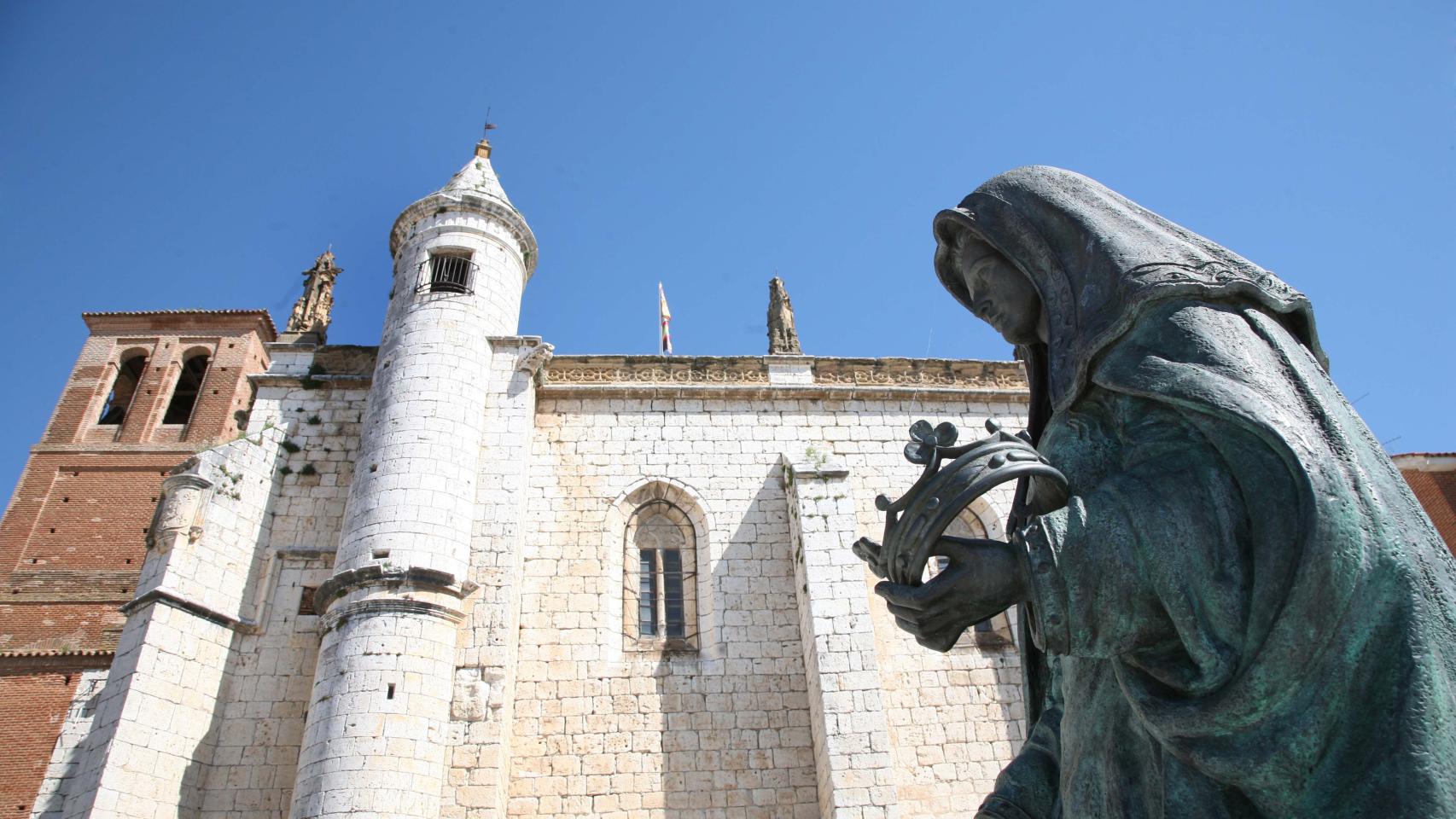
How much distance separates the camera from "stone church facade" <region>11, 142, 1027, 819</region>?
9844 mm

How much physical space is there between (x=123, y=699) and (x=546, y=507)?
5122mm

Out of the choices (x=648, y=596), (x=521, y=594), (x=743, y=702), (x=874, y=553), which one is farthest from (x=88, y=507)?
(x=874, y=553)

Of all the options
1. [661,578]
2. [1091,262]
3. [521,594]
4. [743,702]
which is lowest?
[1091,262]

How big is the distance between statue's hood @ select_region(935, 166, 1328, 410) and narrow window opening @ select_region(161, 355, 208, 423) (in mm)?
30613

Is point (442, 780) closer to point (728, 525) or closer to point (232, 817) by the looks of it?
point (232, 817)

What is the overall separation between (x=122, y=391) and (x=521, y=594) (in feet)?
77.2

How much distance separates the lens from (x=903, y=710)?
11.4 m

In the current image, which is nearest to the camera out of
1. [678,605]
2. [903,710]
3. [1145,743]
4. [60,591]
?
[1145,743]

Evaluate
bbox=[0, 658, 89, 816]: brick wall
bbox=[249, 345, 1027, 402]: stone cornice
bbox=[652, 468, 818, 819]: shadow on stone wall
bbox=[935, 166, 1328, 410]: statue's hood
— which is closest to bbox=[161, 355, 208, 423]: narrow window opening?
bbox=[0, 658, 89, 816]: brick wall

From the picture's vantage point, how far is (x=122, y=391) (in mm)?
28719

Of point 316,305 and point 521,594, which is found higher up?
point 316,305

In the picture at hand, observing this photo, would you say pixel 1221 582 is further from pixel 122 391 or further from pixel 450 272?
pixel 122 391

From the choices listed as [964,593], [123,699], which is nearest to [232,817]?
[123,699]

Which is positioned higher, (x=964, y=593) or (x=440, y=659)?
(x=440, y=659)
